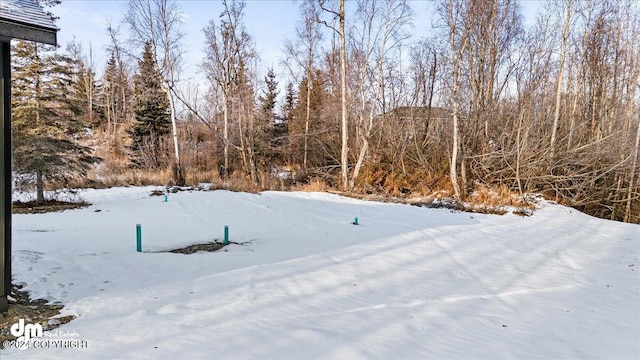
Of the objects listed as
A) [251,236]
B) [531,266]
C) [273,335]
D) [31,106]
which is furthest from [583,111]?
[31,106]

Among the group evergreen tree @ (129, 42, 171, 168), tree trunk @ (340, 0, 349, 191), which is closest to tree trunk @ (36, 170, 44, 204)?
evergreen tree @ (129, 42, 171, 168)

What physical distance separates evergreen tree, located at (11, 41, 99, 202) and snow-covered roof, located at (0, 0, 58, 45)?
816 cm

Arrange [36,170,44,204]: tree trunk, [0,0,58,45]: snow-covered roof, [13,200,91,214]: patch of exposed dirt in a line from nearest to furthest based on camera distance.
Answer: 1. [0,0,58,45]: snow-covered roof
2. [13,200,91,214]: patch of exposed dirt
3. [36,170,44,204]: tree trunk

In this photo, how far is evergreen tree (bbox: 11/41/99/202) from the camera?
9820mm

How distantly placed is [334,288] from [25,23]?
4.23 meters

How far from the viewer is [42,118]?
1011 centimetres

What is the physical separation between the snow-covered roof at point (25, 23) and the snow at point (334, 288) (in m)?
2.69

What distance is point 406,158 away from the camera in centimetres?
1653

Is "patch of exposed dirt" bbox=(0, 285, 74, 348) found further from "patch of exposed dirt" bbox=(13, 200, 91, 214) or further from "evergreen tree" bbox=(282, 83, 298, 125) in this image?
"evergreen tree" bbox=(282, 83, 298, 125)

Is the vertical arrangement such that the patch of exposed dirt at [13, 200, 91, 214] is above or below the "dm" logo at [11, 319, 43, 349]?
above

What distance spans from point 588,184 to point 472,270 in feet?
34.7

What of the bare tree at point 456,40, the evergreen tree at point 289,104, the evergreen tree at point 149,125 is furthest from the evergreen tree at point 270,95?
the bare tree at point 456,40

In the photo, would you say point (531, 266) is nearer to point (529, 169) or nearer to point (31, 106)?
point (529, 169)

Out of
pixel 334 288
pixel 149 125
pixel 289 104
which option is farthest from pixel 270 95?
pixel 334 288
